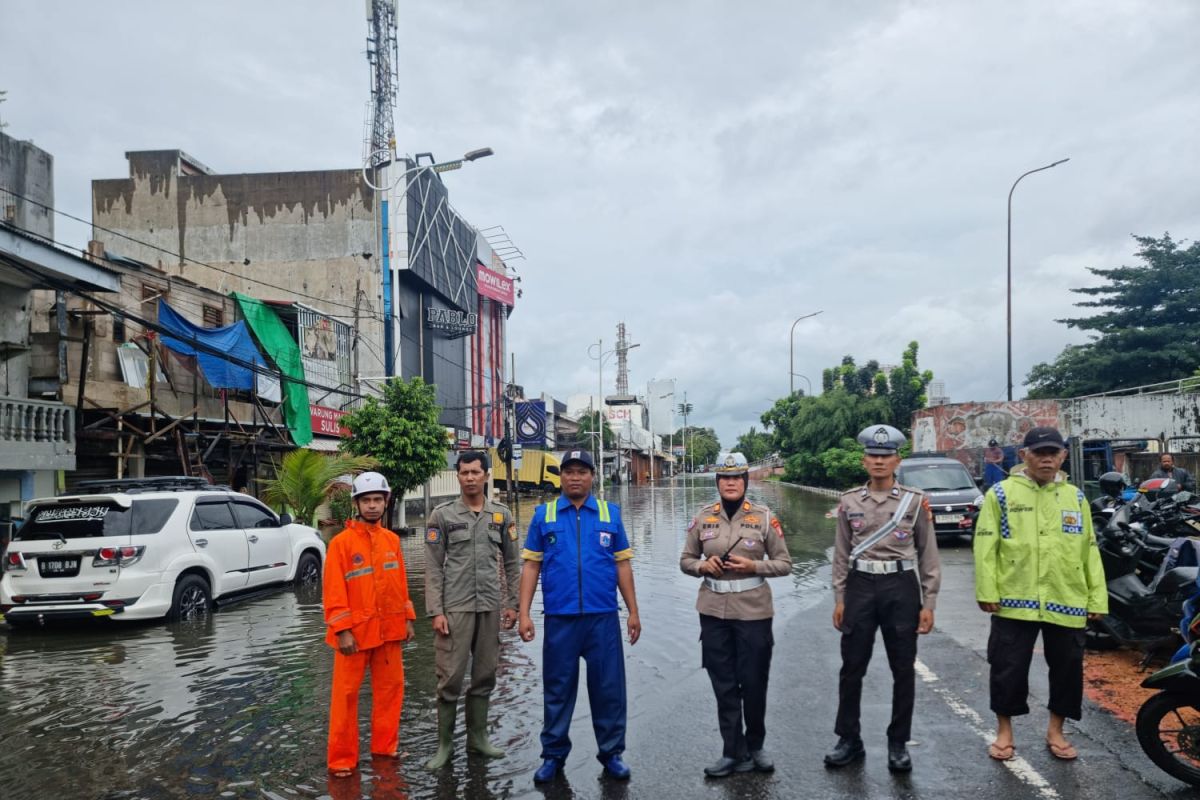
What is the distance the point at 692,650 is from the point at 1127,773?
4.28 m

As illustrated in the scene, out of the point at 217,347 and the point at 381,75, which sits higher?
the point at 381,75

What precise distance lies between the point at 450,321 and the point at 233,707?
1479 inches

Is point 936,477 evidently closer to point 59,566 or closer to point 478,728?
point 478,728

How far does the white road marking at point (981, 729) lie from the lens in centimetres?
457

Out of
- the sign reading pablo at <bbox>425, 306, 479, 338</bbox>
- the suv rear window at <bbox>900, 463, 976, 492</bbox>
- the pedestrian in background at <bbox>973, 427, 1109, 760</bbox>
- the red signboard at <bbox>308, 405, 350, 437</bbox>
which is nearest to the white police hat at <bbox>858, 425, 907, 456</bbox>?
the pedestrian in background at <bbox>973, 427, 1109, 760</bbox>

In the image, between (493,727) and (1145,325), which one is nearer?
(493,727)

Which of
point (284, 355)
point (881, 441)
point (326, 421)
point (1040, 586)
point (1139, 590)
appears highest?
point (284, 355)

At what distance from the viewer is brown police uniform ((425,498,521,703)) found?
514 centimetres

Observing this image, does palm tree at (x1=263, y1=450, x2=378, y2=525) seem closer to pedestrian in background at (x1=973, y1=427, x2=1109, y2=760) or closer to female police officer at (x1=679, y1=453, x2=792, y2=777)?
female police officer at (x1=679, y1=453, x2=792, y2=777)

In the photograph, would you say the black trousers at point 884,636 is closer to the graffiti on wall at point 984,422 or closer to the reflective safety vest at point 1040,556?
the reflective safety vest at point 1040,556

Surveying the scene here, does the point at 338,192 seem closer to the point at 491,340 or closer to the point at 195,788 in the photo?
the point at 491,340

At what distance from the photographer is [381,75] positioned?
37406 millimetres

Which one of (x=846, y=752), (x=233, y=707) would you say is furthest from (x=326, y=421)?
(x=846, y=752)

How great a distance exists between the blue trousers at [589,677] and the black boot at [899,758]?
1.44m
